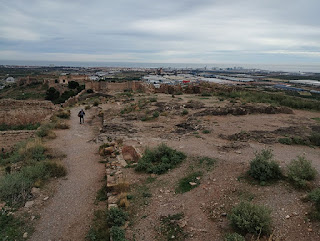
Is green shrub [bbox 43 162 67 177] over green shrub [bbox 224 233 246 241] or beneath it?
beneath

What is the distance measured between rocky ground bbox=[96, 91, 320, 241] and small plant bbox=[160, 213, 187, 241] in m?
0.09

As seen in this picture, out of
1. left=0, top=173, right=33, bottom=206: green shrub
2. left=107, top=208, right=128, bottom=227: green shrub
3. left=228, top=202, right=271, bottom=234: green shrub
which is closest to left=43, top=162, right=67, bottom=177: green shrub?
left=0, top=173, right=33, bottom=206: green shrub

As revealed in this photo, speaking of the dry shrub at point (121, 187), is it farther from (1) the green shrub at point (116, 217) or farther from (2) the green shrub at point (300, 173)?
(2) the green shrub at point (300, 173)

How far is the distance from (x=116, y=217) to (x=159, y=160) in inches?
134

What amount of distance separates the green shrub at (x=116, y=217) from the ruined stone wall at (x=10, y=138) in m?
9.11

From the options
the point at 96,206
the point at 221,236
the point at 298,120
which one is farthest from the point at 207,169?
the point at 298,120

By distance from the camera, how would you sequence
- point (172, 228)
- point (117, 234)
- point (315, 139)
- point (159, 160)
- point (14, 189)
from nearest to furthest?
point (117, 234)
point (172, 228)
point (14, 189)
point (159, 160)
point (315, 139)

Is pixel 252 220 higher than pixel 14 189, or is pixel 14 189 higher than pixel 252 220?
pixel 252 220

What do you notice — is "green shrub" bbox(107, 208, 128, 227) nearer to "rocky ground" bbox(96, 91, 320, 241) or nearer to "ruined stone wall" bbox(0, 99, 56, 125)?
"rocky ground" bbox(96, 91, 320, 241)

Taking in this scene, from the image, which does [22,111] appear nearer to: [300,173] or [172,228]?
[172,228]

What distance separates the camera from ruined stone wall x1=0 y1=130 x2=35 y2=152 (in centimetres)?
1171

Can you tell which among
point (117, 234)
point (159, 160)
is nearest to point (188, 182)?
point (159, 160)

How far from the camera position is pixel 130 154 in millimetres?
9164

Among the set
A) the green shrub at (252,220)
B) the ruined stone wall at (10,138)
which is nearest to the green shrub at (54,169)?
the ruined stone wall at (10,138)
